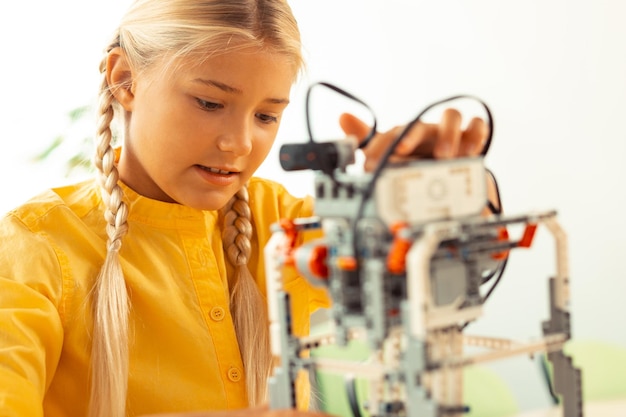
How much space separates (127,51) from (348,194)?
0.57 meters

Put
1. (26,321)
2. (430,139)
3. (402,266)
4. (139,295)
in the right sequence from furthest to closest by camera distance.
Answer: (139,295)
(26,321)
(430,139)
(402,266)

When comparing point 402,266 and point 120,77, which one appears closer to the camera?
point 402,266

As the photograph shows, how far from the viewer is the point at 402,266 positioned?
2.24 ft

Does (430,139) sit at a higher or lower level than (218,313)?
higher

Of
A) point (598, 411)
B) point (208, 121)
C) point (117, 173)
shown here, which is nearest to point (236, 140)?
point (208, 121)

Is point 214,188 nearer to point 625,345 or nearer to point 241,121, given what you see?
point 241,121

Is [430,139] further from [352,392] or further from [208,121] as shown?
[208,121]

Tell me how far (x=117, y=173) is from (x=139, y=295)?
16cm

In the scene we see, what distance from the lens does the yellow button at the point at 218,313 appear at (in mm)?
1188

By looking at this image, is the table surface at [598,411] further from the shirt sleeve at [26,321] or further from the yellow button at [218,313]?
the shirt sleeve at [26,321]

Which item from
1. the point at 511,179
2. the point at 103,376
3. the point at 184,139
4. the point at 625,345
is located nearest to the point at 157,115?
the point at 184,139

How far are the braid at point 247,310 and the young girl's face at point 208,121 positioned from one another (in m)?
0.11

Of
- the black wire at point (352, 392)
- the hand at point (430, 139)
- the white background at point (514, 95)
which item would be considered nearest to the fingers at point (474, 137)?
the hand at point (430, 139)

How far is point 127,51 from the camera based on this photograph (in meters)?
1.19
